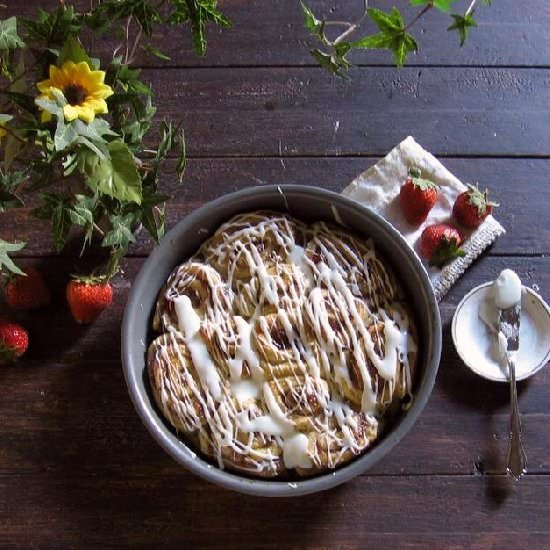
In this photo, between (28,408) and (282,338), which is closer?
(282,338)

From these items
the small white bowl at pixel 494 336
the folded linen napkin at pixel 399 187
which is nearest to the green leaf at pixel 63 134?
the folded linen napkin at pixel 399 187

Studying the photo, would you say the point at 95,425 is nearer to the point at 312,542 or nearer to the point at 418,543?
the point at 312,542

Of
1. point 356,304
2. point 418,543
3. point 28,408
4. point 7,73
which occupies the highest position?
point 7,73

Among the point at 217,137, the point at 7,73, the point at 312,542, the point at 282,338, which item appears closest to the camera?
the point at 7,73

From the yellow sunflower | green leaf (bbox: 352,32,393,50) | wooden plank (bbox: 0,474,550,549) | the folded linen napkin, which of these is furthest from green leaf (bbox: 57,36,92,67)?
wooden plank (bbox: 0,474,550,549)

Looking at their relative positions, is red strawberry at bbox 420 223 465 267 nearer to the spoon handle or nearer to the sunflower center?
the spoon handle

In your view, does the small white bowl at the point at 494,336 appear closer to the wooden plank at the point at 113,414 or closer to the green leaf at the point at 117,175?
the wooden plank at the point at 113,414

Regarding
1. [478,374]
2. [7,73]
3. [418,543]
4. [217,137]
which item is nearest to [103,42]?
[217,137]
